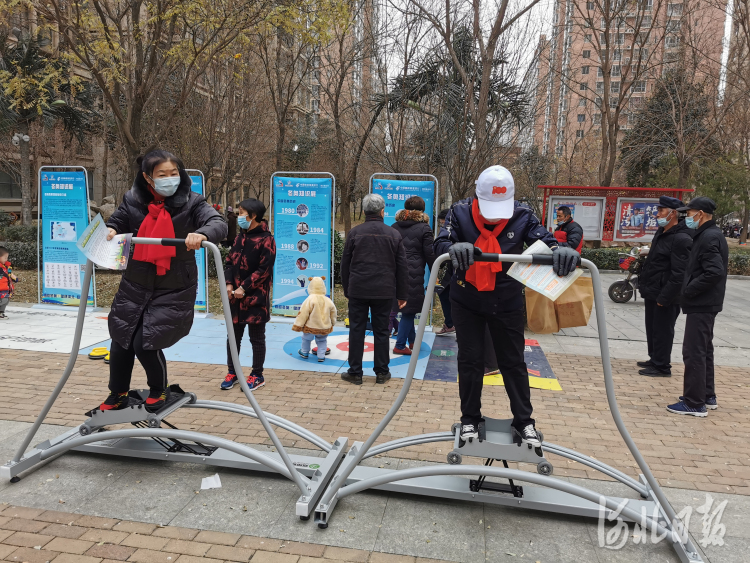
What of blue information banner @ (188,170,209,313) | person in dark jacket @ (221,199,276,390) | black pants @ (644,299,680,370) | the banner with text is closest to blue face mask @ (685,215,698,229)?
black pants @ (644,299,680,370)

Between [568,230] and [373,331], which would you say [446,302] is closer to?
[373,331]

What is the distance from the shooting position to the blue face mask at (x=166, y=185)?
3.42 m

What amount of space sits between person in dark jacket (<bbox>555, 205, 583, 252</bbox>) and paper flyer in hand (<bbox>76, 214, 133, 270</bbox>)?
6323mm

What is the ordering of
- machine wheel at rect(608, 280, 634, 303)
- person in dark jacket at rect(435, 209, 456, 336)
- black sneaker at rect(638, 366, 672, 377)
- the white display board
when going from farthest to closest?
the white display board < machine wheel at rect(608, 280, 634, 303) < person in dark jacket at rect(435, 209, 456, 336) < black sneaker at rect(638, 366, 672, 377)

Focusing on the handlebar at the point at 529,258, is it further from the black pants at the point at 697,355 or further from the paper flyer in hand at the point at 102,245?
the black pants at the point at 697,355

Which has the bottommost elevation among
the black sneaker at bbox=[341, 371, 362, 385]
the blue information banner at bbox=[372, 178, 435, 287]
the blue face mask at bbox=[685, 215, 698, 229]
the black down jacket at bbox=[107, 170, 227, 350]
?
the black sneaker at bbox=[341, 371, 362, 385]

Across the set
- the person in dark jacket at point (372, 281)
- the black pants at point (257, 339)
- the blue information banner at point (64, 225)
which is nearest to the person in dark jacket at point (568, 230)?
the person in dark jacket at point (372, 281)

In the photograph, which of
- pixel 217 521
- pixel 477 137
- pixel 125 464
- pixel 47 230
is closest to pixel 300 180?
pixel 477 137

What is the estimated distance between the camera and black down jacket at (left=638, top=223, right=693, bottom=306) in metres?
5.72

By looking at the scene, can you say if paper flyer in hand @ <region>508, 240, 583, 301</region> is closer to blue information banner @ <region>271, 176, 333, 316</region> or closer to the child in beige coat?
the child in beige coat

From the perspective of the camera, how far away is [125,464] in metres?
3.73

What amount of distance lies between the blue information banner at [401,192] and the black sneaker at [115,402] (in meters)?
5.05

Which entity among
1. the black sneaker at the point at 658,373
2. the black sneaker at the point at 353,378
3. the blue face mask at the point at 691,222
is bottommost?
the black sneaker at the point at 353,378

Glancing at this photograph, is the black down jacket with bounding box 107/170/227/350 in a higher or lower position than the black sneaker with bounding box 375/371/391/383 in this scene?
higher
